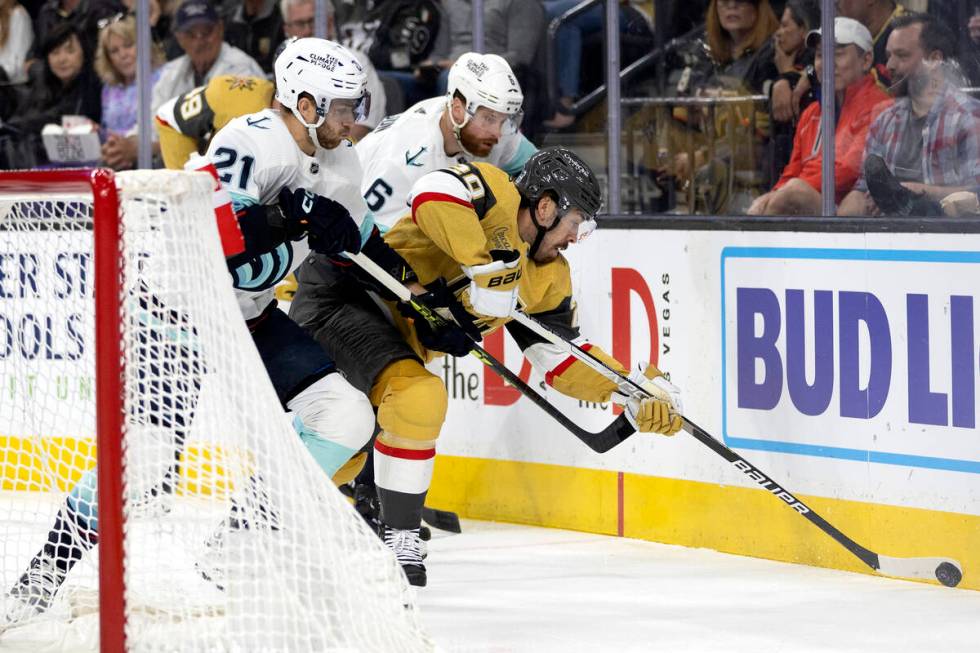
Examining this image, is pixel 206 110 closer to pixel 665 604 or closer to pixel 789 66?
pixel 789 66

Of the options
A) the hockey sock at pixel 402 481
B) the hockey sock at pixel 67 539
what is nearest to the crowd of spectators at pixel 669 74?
the hockey sock at pixel 402 481

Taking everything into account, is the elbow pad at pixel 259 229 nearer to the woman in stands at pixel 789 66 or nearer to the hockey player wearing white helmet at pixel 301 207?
the hockey player wearing white helmet at pixel 301 207

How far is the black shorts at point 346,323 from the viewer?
3898 mm

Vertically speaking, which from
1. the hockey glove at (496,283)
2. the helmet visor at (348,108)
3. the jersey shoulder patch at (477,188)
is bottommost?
the hockey glove at (496,283)

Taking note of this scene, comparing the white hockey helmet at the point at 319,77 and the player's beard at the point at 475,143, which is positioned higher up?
the white hockey helmet at the point at 319,77

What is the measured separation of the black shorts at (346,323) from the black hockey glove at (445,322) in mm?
80

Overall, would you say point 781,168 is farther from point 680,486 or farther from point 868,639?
point 868,639

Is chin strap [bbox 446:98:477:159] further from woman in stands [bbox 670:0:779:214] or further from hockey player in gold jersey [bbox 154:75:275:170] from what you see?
hockey player in gold jersey [bbox 154:75:275:170]

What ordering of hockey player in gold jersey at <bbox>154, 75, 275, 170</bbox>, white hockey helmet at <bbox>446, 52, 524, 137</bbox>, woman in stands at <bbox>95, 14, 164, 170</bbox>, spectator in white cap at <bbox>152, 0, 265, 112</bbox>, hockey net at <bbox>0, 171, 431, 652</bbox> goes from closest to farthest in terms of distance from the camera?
hockey net at <bbox>0, 171, 431, 652</bbox> < white hockey helmet at <bbox>446, 52, 524, 137</bbox> < hockey player in gold jersey at <bbox>154, 75, 275, 170</bbox> < spectator in white cap at <bbox>152, 0, 265, 112</bbox> < woman in stands at <bbox>95, 14, 164, 170</bbox>

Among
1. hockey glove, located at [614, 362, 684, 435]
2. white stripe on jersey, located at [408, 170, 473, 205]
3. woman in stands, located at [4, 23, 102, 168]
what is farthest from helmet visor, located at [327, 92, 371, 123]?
woman in stands, located at [4, 23, 102, 168]

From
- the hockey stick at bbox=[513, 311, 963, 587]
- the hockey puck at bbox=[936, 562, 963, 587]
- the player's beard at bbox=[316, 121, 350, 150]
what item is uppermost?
the player's beard at bbox=[316, 121, 350, 150]

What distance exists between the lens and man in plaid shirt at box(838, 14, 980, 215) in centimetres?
402

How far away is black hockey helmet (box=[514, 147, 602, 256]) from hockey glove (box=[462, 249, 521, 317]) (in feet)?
0.48

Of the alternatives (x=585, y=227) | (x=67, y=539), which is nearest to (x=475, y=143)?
(x=585, y=227)
